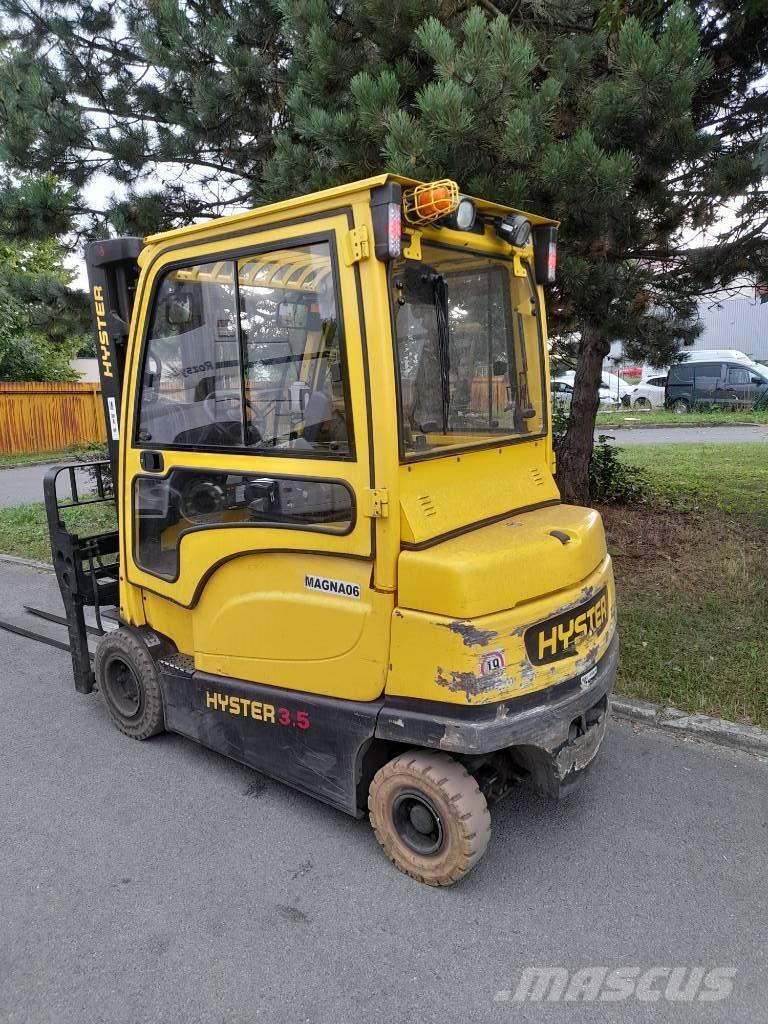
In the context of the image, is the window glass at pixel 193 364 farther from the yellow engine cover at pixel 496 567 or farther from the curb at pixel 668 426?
the curb at pixel 668 426

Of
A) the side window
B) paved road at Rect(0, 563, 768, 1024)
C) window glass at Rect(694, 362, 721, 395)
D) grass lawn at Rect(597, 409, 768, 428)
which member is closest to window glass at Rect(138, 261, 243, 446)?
paved road at Rect(0, 563, 768, 1024)

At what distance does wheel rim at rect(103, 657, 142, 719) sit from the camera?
3.95 meters

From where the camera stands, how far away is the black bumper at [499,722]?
262cm

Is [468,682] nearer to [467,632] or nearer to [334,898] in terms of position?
[467,632]

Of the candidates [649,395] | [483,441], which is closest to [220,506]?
[483,441]

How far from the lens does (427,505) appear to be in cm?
280

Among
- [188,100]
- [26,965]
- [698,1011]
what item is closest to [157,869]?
[26,965]

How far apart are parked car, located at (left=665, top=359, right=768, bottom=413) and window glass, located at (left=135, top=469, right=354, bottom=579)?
23.0m

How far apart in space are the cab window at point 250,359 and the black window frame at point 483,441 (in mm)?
207

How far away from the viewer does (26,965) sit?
8.11 feet

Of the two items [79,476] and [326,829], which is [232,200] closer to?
[326,829]

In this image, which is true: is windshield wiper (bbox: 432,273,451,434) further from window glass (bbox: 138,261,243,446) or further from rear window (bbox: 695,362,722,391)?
rear window (bbox: 695,362,722,391)

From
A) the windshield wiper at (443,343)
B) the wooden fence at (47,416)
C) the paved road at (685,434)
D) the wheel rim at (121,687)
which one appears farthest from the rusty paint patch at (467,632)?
Answer: the wooden fence at (47,416)

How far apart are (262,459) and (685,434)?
57.2 feet
